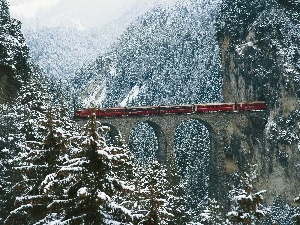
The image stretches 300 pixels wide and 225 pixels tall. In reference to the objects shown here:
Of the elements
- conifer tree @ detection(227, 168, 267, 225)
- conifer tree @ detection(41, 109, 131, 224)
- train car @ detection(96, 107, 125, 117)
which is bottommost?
conifer tree @ detection(227, 168, 267, 225)

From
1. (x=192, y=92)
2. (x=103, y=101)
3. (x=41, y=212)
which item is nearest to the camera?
(x=41, y=212)

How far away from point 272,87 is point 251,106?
13.4 ft

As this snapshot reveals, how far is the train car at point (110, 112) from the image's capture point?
4875 centimetres

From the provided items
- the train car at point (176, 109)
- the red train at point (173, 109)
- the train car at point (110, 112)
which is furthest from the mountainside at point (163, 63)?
the train car at point (110, 112)

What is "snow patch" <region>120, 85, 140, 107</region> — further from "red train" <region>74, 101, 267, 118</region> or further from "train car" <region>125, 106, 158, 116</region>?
"train car" <region>125, 106, 158, 116</region>

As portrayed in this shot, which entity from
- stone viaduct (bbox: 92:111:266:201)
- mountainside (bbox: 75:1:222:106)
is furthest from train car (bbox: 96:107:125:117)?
mountainside (bbox: 75:1:222:106)

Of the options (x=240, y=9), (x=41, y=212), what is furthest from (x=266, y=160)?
(x=41, y=212)

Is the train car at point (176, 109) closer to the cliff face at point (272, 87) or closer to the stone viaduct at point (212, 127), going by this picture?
the stone viaduct at point (212, 127)

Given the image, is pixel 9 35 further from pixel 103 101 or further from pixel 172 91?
pixel 103 101

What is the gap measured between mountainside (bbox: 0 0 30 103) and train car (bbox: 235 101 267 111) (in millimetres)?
26325

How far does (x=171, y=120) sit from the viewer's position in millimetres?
51469

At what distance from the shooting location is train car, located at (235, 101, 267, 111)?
2064 inches

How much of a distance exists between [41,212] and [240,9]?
55.1 meters

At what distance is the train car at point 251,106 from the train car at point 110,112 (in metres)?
14.7
